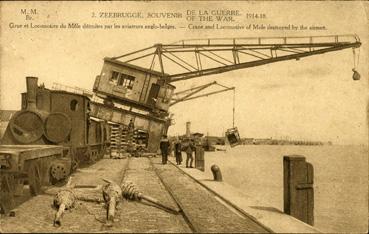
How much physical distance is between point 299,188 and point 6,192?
527 cm

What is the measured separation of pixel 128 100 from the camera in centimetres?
2706

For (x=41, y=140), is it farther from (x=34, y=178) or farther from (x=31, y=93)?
(x=34, y=178)

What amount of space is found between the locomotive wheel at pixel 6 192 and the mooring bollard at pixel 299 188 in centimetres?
500

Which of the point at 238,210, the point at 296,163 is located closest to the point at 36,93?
the point at 238,210

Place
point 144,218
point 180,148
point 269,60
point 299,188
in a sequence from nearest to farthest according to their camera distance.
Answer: point 144,218, point 299,188, point 180,148, point 269,60

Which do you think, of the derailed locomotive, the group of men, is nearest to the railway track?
the derailed locomotive

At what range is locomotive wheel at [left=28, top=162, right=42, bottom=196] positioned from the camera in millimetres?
7862

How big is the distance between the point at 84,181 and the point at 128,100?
1599 centimetres

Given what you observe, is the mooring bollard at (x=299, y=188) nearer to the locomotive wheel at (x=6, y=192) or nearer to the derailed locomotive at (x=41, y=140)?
the derailed locomotive at (x=41, y=140)

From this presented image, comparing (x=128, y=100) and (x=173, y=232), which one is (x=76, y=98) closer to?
(x=173, y=232)

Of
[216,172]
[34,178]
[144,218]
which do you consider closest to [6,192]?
[34,178]

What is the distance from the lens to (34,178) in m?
8.14

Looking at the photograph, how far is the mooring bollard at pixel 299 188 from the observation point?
7.14 m

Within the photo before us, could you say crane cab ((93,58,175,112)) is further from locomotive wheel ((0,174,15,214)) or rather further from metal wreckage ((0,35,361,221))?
locomotive wheel ((0,174,15,214))
